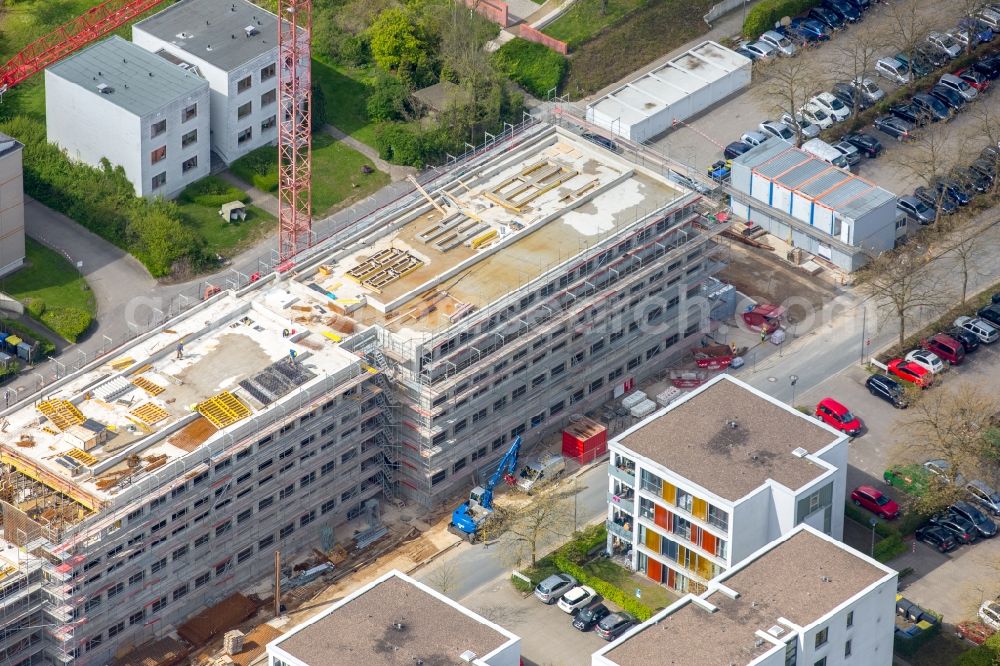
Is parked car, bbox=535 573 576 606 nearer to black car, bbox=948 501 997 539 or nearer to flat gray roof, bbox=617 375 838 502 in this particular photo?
flat gray roof, bbox=617 375 838 502

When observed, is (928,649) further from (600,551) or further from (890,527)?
(600,551)

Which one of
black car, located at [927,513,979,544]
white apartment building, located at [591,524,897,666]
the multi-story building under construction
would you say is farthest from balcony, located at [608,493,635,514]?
black car, located at [927,513,979,544]

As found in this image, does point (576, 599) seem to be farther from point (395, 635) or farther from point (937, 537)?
point (937, 537)

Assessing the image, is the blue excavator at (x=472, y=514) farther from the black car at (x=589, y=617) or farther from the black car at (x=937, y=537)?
the black car at (x=937, y=537)

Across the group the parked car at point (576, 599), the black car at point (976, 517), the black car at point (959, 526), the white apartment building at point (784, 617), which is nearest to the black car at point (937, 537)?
the black car at point (959, 526)

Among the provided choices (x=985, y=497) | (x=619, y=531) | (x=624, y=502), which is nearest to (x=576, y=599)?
(x=619, y=531)

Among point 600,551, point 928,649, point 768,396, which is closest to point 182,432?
point 600,551
